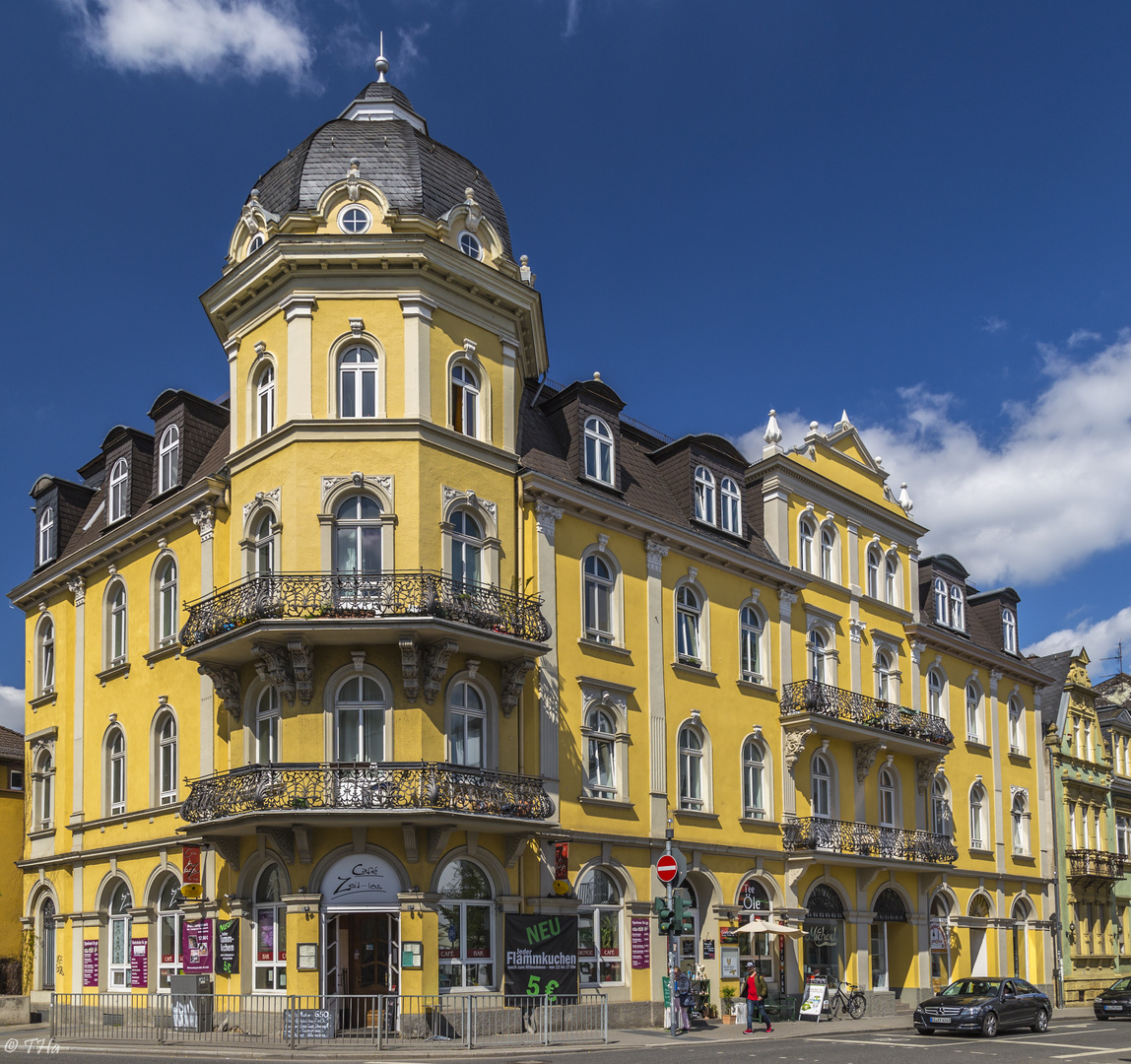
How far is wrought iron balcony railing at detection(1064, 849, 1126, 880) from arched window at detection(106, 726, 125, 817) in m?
33.4

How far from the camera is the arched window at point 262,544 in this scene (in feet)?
90.5

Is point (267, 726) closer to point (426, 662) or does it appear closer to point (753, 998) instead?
point (426, 662)

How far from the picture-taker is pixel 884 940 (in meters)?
38.7

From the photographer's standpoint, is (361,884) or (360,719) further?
(360,719)

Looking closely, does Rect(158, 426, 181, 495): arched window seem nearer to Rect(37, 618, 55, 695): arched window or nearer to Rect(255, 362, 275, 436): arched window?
Rect(255, 362, 275, 436): arched window

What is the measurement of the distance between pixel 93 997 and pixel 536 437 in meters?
15.5

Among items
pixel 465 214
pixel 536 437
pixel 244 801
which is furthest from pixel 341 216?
pixel 244 801

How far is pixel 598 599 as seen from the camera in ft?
102

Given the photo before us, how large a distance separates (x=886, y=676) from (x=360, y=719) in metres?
20.5

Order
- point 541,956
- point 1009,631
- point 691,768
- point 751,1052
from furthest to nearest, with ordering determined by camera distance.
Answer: point 1009,631
point 691,768
point 541,956
point 751,1052

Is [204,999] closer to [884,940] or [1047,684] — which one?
[884,940]

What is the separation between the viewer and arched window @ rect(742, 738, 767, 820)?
34.2 meters

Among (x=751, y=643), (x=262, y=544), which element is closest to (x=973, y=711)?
(x=751, y=643)

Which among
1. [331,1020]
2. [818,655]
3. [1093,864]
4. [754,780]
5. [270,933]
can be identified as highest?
[818,655]
